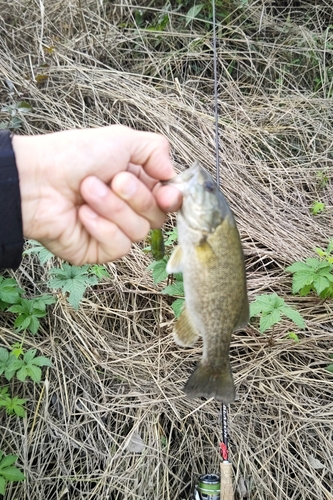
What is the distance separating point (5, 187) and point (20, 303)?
1566mm

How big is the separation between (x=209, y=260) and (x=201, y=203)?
19cm

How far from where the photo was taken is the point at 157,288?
134 inches

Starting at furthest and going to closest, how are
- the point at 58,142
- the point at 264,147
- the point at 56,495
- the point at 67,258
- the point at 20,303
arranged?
the point at 264,147
the point at 20,303
the point at 56,495
the point at 67,258
the point at 58,142

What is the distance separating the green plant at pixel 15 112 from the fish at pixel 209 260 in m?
2.45

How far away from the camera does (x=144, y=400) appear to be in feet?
10.2

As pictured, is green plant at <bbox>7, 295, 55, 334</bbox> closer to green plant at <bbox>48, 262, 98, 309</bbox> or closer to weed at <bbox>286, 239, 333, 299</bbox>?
green plant at <bbox>48, 262, 98, 309</bbox>

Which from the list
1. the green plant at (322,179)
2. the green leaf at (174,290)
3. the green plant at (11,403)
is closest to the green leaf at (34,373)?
the green plant at (11,403)

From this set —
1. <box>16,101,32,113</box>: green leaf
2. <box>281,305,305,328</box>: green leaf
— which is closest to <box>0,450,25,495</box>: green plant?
<box>281,305,305,328</box>: green leaf

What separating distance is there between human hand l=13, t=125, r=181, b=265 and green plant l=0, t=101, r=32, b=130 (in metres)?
2.31

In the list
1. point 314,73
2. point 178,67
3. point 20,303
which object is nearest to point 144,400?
point 20,303

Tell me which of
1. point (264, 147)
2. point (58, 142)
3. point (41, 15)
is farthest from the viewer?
point (41, 15)

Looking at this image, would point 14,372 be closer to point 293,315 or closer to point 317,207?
point 293,315

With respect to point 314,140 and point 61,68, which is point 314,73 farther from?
point 61,68

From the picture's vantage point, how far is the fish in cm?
183
